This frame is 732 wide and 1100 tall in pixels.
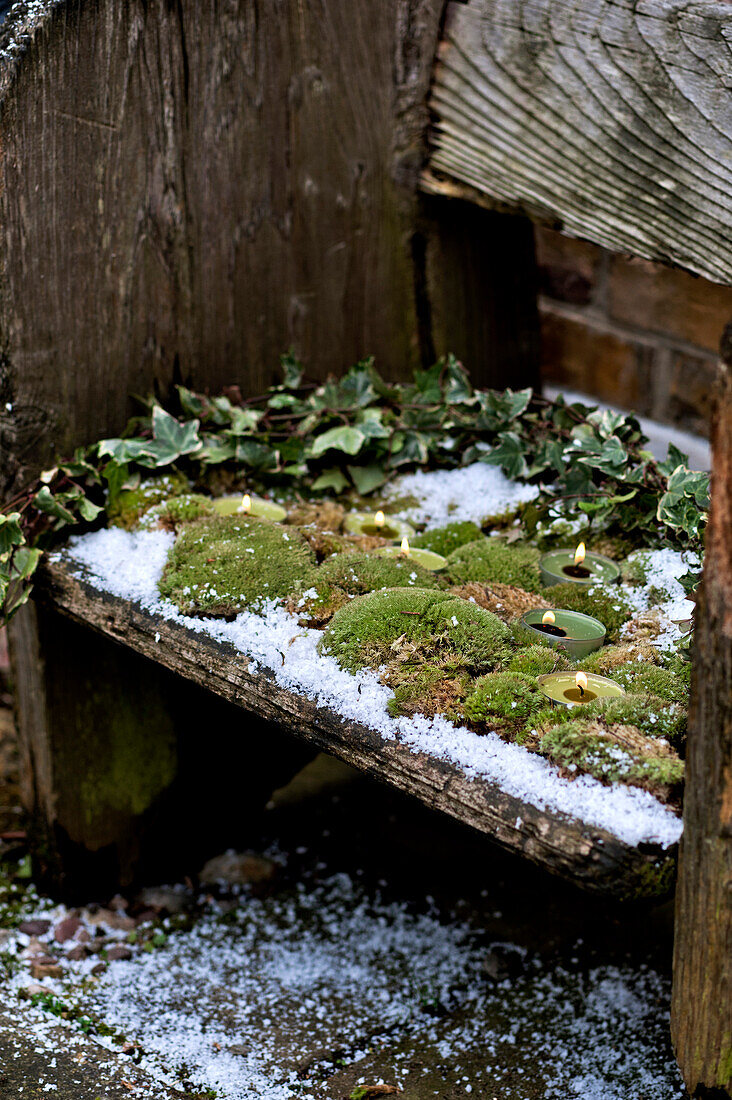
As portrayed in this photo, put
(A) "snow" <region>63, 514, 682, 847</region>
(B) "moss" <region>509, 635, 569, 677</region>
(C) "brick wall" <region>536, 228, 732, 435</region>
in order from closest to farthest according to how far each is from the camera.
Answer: (A) "snow" <region>63, 514, 682, 847</region> → (B) "moss" <region>509, 635, 569, 677</region> → (C) "brick wall" <region>536, 228, 732, 435</region>

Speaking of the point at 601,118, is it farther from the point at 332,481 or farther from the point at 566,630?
the point at 566,630

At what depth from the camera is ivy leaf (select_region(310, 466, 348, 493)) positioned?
2.02 metres

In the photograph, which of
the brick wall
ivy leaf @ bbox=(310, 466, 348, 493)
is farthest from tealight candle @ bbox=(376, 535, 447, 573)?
the brick wall

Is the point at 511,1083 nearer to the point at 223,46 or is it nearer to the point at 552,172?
the point at 552,172

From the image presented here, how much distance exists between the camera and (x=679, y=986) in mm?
1148

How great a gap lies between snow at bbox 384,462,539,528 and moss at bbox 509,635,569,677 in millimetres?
545

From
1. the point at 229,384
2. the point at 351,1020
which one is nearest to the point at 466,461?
the point at 229,384

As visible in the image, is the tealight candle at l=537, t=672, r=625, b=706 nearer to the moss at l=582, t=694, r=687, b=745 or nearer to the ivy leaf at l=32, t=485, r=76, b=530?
the moss at l=582, t=694, r=687, b=745

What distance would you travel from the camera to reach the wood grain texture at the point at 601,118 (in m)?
1.69

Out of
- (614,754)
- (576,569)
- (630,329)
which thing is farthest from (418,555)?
(630,329)

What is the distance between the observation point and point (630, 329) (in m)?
2.67

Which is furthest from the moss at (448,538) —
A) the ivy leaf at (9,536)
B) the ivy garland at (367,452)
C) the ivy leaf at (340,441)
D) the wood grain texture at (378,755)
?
the ivy leaf at (9,536)

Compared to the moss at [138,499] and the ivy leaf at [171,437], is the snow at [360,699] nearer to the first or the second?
the moss at [138,499]

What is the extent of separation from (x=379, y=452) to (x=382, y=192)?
0.64 m
